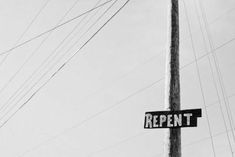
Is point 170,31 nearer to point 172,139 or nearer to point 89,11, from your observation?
point 172,139

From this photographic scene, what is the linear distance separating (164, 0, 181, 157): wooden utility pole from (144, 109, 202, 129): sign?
10cm

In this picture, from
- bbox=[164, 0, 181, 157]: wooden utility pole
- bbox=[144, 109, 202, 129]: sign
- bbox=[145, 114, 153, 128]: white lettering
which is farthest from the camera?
bbox=[145, 114, 153, 128]: white lettering

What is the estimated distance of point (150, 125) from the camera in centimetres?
535

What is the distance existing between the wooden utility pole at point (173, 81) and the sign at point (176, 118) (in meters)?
0.10

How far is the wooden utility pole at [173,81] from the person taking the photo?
Result: 16.3 ft

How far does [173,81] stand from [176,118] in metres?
0.71

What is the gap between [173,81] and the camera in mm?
5535

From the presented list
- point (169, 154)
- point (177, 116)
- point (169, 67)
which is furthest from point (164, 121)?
point (169, 67)

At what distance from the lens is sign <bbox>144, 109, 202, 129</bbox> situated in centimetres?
508

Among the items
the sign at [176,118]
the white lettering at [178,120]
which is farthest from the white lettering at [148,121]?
the white lettering at [178,120]

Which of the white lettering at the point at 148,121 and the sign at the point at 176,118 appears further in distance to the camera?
the white lettering at the point at 148,121

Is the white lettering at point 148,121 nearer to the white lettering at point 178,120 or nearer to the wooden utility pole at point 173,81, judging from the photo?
the wooden utility pole at point 173,81

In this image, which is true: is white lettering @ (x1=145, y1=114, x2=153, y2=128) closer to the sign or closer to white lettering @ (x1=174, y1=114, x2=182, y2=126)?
the sign

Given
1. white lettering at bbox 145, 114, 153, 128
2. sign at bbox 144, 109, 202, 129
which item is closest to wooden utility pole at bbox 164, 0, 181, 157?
sign at bbox 144, 109, 202, 129
